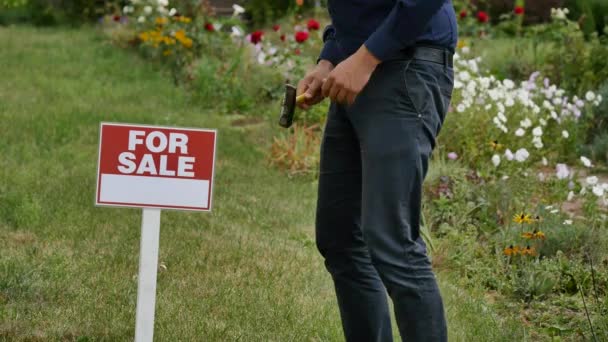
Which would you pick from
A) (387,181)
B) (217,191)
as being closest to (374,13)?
(387,181)

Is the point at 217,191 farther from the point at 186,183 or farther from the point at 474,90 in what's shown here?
the point at 186,183

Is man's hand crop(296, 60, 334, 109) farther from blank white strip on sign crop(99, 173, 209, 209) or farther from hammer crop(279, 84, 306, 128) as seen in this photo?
blank white strip on sign crop(99, 173, 209, 209)

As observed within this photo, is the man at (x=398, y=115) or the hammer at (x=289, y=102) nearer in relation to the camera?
the man at (x=398, y=115)

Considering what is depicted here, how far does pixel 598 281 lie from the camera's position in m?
5.02

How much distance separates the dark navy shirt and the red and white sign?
0.48 metres

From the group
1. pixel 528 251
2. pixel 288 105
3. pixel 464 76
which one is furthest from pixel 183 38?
pixel 288 105

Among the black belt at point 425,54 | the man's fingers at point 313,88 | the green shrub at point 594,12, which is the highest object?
the green shrub at point 594,12

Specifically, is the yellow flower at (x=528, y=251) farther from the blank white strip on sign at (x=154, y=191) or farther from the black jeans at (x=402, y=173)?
the blank white strip on sign at (x=154, y=191)

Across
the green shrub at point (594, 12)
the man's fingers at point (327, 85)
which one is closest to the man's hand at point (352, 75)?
the man's fingers at point (327, 85)

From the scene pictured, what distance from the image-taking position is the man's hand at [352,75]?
2.92 meters

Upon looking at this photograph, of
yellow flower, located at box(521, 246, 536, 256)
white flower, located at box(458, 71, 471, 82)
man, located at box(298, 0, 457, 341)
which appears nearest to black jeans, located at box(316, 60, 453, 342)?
man, located at box(298, 0, 457, 341)

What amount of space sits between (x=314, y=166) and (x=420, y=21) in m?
5.06

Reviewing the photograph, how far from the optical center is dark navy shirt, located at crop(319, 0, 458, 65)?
113 inches

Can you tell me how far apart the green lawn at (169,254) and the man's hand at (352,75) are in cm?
147
